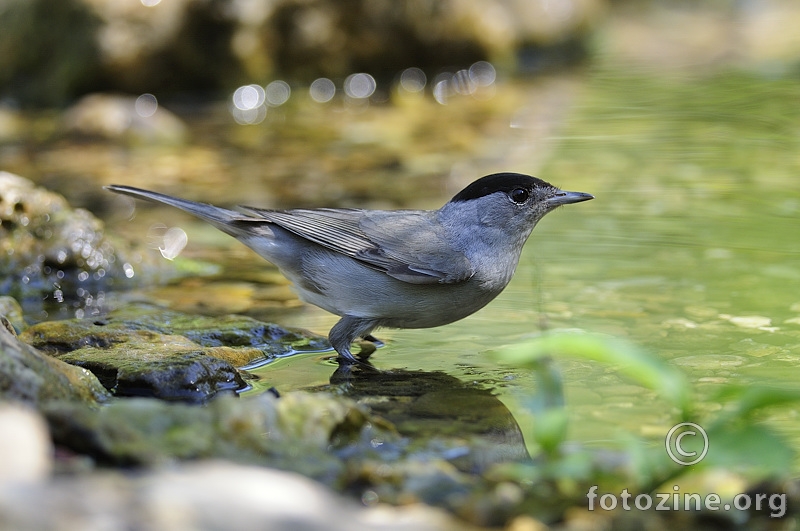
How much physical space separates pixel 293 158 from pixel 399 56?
175 inches

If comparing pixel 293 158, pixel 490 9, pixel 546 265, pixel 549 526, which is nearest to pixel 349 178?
pixel 293 158

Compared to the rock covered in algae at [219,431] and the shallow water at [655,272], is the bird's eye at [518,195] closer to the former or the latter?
the shallow water at [655,272]

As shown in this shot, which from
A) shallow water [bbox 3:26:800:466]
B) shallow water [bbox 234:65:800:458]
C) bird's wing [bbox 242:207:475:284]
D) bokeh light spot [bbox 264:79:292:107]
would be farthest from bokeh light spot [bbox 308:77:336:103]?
bird's wing [bbox 242:207:475:284]

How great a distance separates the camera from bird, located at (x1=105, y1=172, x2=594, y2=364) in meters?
5.43

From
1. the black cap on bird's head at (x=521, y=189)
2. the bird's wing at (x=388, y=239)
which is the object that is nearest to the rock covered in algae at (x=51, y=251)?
the bird's wing at (x=388, y=239)

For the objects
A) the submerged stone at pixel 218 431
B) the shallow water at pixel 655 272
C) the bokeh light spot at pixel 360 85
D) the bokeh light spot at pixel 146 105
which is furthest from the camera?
the bokeh light spot at pixel 360 85

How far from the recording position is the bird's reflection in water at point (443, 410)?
12.3 feet

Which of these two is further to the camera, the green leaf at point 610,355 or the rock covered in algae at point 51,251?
the rock covered in algae at point 51,251

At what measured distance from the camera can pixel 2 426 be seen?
8.36 ft

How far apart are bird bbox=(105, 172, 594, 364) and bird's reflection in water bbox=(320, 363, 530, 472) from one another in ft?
1.50

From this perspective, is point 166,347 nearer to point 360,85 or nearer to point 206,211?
point 206,211

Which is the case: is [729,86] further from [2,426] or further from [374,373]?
[2,426]

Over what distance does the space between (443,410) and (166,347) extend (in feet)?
5.36

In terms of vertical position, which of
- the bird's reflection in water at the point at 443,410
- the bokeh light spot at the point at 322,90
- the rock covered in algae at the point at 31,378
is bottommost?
the bird's reflection in water at the point at 443,410
